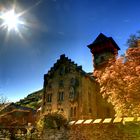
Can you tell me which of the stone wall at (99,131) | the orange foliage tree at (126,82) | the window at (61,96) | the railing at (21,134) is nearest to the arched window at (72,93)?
the window at (61,96)

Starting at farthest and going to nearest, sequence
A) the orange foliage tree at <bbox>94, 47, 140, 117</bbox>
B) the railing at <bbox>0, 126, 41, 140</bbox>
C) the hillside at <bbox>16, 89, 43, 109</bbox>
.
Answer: the hillside at <bbox>16, 89, 43, 109</bbox> < the orange foliage tree at <bbox>94, 47, 140, 117</bbox> < the railing at <bbox>0, 126, 41, 140</bbox>

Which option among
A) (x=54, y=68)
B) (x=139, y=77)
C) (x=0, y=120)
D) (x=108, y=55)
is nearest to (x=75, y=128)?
(x=139, y=77)

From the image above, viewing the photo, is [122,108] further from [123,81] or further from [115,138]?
[115,138]

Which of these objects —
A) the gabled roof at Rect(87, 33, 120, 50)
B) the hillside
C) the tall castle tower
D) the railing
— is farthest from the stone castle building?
the hillside

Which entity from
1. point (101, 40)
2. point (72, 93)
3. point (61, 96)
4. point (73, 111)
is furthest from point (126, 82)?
point (101, 40)

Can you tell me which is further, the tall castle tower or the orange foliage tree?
the tall castle tower

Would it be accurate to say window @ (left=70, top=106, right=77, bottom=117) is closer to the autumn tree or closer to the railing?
the autumn tree

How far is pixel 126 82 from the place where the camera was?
18594mm

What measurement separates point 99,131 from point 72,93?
32.9 metres

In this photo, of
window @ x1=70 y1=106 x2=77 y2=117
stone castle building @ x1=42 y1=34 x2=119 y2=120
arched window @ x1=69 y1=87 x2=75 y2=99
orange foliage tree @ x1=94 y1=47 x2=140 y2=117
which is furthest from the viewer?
arched window @ x1=69 y1=87 x2=75 y2=99

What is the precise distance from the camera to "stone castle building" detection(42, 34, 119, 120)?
4223cm

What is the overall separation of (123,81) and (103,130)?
9.37 metres

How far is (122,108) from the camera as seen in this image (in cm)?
1995

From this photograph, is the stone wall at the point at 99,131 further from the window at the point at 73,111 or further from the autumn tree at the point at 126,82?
the window at the point at 73,111
